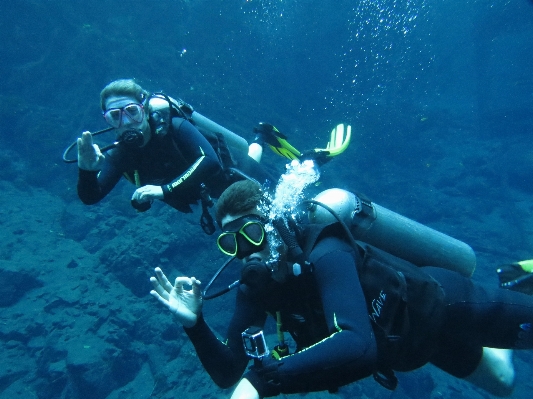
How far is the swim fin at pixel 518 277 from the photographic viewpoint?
307 centimetres

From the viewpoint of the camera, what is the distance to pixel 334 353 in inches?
62.1

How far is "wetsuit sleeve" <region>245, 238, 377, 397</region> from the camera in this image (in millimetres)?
1571

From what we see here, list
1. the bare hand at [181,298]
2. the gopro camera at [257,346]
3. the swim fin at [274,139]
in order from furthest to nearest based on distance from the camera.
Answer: the swim fin at [274,139] < the bare hand at [181,298] < the gopro camera at [257,346]

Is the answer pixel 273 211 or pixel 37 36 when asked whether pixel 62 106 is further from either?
pixel 273 211

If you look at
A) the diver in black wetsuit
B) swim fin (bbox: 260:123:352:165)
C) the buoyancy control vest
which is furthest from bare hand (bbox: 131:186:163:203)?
swim fin (bbox: 260:123:352:165)

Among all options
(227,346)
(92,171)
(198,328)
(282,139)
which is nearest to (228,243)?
(198,328)

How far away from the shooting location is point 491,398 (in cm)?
1083

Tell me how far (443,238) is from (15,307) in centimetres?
1297

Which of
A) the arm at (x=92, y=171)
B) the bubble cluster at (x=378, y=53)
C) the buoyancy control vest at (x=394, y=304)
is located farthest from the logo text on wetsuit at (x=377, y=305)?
the bubble cluster at (x=378, y=53)

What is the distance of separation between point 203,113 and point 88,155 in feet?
50.6

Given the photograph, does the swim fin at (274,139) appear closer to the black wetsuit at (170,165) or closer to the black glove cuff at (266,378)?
the black wetsuit at (170,165)

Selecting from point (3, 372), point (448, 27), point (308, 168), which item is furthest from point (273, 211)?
point (448, 27)

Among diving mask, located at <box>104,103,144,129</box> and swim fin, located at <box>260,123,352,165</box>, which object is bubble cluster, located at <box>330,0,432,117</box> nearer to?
swim fin, located at <box>260,123,352,165</box>

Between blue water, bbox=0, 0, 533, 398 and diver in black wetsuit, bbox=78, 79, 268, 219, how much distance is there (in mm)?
1957
